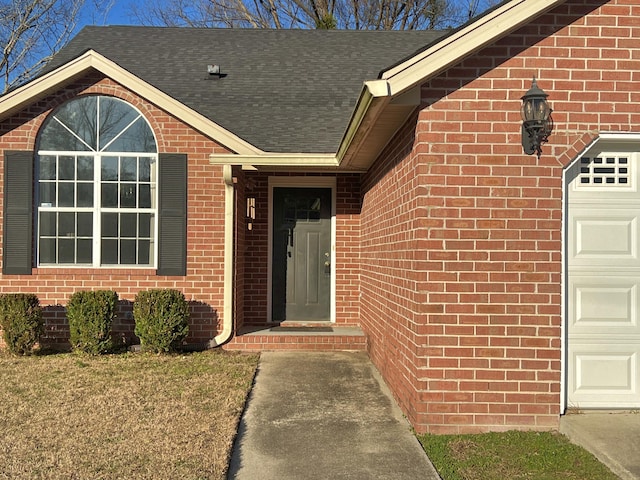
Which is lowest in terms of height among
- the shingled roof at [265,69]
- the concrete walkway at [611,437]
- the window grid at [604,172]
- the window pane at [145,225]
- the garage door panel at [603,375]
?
the concrete walkway at [611,437]

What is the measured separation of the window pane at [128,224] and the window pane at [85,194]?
1.65ft

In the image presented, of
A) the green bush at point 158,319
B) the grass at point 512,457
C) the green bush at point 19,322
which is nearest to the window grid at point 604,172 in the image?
the grass at point 512,457

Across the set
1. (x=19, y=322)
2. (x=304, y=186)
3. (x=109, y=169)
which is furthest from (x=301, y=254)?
(x=19, y=322)

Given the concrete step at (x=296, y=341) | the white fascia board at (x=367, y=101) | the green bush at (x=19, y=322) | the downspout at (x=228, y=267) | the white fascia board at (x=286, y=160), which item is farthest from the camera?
the concrete step at (x=296, y=341)

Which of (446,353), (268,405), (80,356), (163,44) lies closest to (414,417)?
(446,353)

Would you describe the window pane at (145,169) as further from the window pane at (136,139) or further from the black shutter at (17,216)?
the black shutter at (17,216)

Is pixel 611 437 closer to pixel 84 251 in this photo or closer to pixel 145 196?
pixel 145 196

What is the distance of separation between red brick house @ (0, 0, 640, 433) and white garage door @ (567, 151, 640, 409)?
0.7 inches

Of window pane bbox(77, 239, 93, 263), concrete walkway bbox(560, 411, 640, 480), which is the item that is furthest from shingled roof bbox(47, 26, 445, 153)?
concrete walkway bbox(560, 411, 640, 480)

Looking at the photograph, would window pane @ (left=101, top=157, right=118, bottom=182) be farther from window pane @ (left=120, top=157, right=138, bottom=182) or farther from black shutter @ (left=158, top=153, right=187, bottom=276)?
black shutter @ (left=158, top=153, right=187, bottom=276)

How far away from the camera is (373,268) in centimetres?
732

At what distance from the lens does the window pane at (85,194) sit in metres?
7.79

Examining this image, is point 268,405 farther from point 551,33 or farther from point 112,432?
point 551,33

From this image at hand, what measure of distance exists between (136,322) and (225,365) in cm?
146
